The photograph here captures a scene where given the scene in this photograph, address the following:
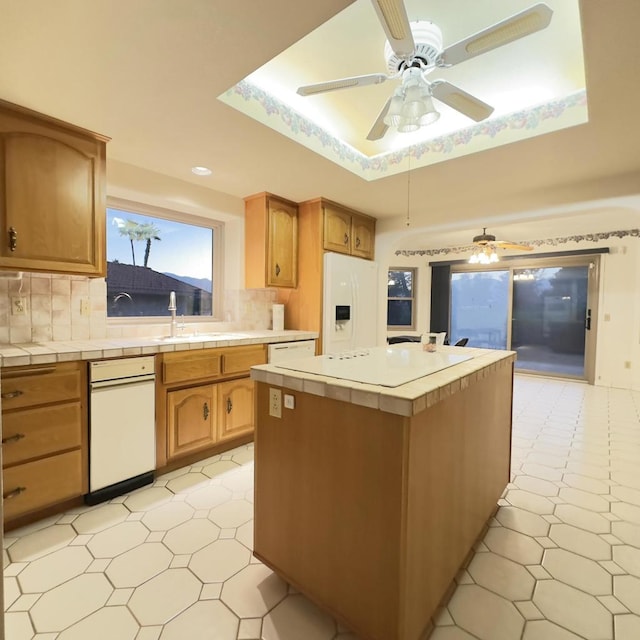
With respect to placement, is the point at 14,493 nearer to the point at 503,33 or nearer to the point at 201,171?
the point at 201,171

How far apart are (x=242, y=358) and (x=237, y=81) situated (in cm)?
181

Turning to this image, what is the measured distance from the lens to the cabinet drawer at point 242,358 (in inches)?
105

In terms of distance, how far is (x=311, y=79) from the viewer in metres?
2.13

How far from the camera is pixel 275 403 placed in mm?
1389

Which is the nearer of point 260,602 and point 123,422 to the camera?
point 260,602

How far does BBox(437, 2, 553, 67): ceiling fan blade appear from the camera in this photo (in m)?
1.20

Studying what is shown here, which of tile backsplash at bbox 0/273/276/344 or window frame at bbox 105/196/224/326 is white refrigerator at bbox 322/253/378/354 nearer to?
window frame at bbox 105/196/224/326

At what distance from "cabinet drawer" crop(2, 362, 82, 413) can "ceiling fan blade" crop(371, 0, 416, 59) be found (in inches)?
83.7

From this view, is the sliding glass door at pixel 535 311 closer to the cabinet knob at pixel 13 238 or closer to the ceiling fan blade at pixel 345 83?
the ceiling fan blade at pixel 345 83

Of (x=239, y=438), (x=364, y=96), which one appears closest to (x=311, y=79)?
(x=364, y=96)

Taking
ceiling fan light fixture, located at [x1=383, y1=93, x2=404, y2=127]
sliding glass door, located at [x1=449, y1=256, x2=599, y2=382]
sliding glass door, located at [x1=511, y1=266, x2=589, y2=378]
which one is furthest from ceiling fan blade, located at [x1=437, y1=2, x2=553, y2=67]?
sliding glass door, located at [x1=511, y1=266, x2=589, y2=378]

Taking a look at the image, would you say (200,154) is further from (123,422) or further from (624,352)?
(624,352)

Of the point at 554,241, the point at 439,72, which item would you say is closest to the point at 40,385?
the point at 439,72

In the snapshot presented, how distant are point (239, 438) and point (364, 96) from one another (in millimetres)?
2628
